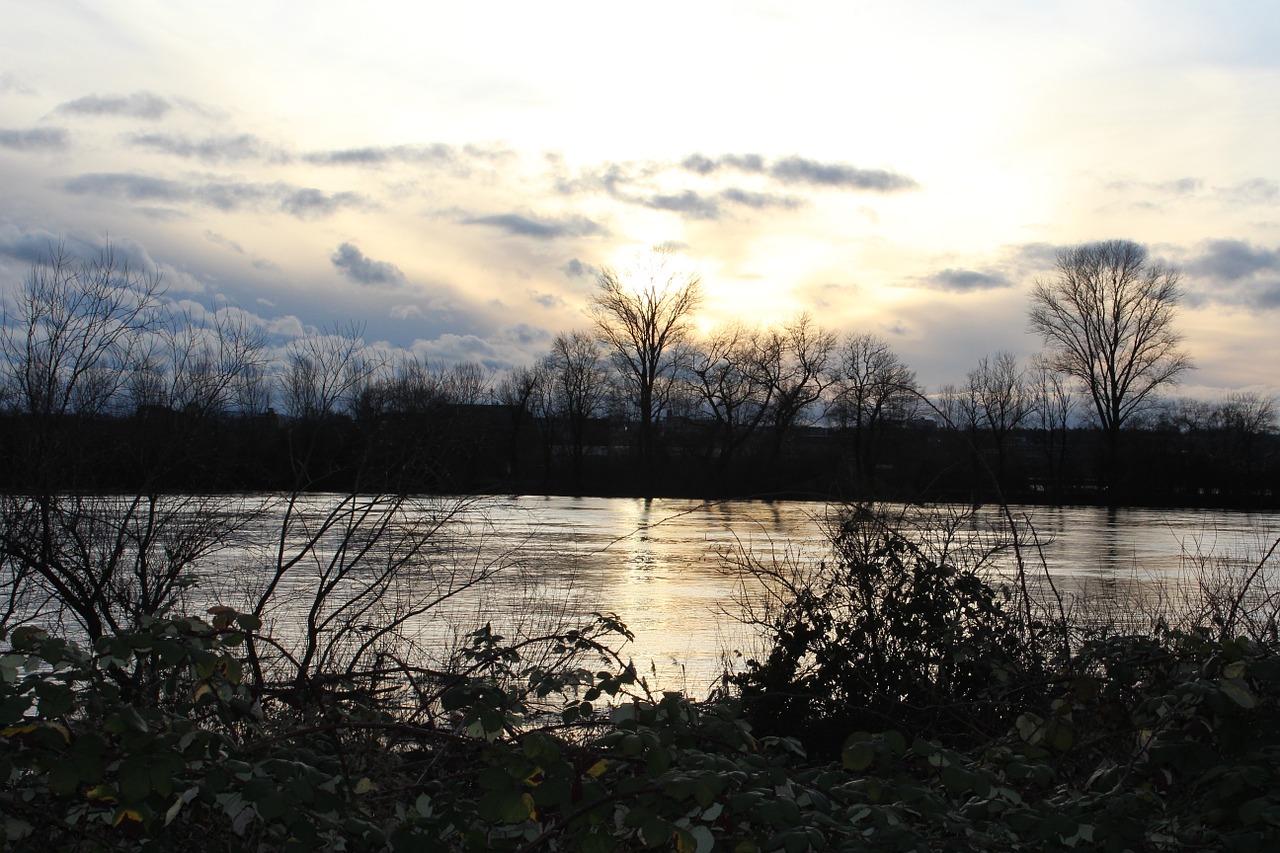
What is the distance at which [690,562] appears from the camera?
2450 centimetres

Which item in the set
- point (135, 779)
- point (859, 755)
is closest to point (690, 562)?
point (859, 755)

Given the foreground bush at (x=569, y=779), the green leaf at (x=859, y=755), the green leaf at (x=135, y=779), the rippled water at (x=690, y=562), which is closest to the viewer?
the green leaf at (x=135, y=779)

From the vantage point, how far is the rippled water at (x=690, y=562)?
10625 millimetres

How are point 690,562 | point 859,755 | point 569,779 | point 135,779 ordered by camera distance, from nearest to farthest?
1. point 135,779
2. point 569,779
3. point 859,755
4. point 690,562

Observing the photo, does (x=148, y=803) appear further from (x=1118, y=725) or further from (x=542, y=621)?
(x=542, y=621)

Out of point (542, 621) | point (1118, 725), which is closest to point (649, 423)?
point (542, 621)

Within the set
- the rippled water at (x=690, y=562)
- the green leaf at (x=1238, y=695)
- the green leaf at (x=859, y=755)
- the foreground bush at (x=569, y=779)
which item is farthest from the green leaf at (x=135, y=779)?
the green leaf at (x=1238, y=695)

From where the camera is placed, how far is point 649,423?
6919 centimetres

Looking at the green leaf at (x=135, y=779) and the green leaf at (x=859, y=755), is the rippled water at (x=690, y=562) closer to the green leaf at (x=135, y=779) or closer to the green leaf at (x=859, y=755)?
the green leaf at (x=859, y=755)

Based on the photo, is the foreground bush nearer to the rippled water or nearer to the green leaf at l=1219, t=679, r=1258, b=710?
the green leaf at l=1219, t=679, r=1258, b=710

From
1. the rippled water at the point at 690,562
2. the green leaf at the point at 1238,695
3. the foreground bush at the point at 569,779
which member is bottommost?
the rippled water at the point at 690,562

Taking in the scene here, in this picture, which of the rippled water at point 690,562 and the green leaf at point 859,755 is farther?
the rippled water at point 690,562

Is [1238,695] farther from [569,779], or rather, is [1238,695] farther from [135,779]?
[135,779]

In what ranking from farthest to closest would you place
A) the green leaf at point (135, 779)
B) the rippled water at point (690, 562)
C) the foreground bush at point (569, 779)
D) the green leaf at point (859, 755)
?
the rippled water at point (690, 562)
the green leaf at point (859, 755)
the foreground bush at point (569, 779)
the green leaf at point (135, 779)
